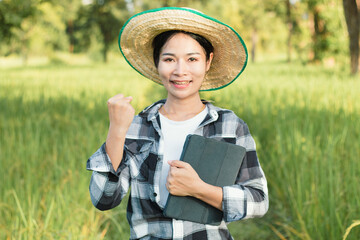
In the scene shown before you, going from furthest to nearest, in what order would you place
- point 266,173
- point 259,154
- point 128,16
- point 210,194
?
1. point 128,16
2. point 259,154
3. point 266,173
4. point 210,194

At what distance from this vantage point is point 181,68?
53.3 inches

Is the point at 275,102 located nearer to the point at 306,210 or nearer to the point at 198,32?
the point at 306,210

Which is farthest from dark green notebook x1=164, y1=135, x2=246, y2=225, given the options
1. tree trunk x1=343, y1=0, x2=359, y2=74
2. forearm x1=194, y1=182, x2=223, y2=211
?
tree trunk x1=343, y1=0, x2=359, y2=74

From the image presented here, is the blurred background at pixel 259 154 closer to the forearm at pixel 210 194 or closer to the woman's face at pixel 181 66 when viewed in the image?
the forearm at pixel 210 194

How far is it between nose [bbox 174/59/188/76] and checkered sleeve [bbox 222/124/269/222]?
0.27m

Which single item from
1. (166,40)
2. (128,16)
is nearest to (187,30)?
(166,40)

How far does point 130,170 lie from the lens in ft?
4.56

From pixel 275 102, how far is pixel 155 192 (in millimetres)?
4123

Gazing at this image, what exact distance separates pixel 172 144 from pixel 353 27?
7.64 meters

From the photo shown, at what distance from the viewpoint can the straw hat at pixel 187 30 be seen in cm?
138

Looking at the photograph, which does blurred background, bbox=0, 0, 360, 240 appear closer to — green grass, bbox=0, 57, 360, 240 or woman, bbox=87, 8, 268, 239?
green grass, bbox=0, 57, 360, 240

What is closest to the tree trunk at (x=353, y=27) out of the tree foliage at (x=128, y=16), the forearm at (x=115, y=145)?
the tree foliage at (x=128, y=16)

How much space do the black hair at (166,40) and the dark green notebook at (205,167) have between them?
1.25ft

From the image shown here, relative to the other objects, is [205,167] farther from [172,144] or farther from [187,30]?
[187,30]
